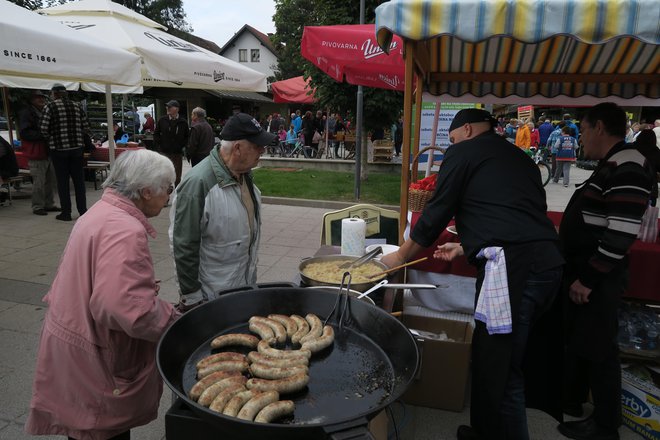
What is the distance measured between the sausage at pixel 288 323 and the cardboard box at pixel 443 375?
128cm

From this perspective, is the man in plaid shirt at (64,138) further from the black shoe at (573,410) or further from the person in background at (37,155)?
the black shoe at (573,410)

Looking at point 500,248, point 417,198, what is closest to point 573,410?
point 500,248

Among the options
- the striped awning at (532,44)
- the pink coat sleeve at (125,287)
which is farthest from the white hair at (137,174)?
the striped awning at (532,44)

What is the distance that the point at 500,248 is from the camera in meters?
2.09

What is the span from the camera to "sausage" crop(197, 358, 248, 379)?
1535mm

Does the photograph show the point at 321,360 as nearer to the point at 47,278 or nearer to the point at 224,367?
the point at 224,367

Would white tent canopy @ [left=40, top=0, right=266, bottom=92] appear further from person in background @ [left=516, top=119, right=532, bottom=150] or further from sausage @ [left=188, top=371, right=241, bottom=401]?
person in background @ [left=516, top=119, right=532, bottom=150]

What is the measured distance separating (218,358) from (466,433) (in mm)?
1858

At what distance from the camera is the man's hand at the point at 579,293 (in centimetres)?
251

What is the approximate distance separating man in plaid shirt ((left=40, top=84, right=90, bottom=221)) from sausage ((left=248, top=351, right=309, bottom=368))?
270 inches

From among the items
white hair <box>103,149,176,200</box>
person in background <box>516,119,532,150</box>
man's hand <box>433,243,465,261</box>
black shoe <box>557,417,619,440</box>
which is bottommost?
black shoe <box>557,417,619,440</box>

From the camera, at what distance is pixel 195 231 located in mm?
2424

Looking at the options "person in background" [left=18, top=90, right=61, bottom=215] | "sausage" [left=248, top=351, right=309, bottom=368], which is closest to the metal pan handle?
"sausage" [left=248, top=351, right=309, bottom=368]

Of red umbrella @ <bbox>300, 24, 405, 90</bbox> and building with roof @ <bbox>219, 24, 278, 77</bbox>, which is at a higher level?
building with roof @ <bbox>219, 24, 278, 77</bbox>
